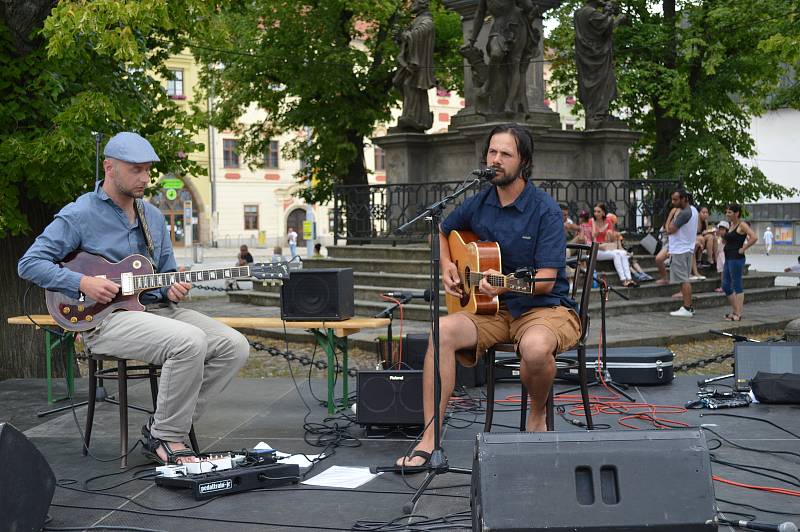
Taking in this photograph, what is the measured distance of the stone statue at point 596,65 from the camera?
17.9 m

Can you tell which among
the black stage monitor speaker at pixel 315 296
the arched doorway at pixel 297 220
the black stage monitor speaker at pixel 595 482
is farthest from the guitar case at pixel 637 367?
the arched doorway at pixel 297 220

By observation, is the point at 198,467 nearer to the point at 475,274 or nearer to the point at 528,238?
the point at 475,274

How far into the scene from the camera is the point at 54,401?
822 centimetres

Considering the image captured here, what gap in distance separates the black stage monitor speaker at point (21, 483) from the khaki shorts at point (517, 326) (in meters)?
2.42

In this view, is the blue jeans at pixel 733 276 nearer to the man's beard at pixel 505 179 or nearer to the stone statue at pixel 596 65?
the stone statue at pixel 596 65

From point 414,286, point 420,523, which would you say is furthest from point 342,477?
point 414,286

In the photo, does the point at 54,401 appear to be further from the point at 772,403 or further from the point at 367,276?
the point at 367,276

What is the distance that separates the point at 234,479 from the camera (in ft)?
16.7

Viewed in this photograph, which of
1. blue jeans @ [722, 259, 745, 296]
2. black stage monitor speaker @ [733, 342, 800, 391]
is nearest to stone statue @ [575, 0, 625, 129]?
blue jeans @ [722, 259, 745, 296]

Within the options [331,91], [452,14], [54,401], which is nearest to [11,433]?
[54,401]

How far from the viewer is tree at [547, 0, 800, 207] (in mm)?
25047

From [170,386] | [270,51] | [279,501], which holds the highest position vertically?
[270,51]

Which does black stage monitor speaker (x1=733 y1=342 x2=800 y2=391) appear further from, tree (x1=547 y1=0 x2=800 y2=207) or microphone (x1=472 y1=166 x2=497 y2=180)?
tree (x1=547 y1=0 x2=800 y2=207)

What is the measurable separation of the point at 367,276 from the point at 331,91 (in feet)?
34.4
